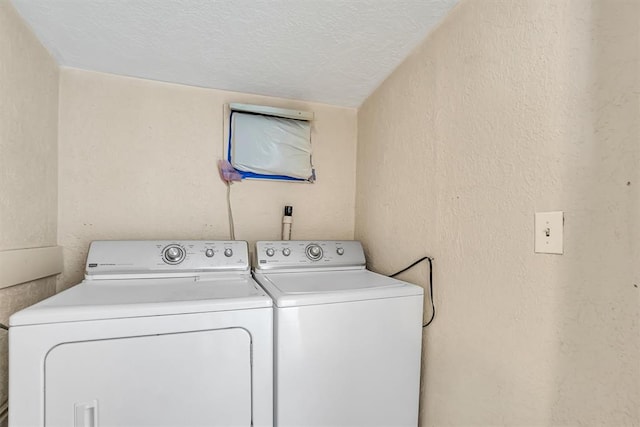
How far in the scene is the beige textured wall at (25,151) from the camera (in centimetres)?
100

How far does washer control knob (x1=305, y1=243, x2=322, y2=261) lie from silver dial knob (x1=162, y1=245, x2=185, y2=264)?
1.91 feet

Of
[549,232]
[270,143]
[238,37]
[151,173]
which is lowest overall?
[549,232]

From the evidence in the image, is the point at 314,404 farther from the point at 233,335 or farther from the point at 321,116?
the point at 321,116

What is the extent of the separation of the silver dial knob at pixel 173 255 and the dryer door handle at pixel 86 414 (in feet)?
1.90

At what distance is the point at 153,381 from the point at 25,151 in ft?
3.31

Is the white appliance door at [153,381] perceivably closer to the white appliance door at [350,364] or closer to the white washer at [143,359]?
the white washer at [143,359]

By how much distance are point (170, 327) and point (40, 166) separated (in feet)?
3.26

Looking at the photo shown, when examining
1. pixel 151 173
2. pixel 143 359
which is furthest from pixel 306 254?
pixel 151 173

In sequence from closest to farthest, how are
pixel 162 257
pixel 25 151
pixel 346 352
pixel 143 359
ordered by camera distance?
1. pixel 143 359
2. pixel 346 352
3. pixel 25 151
4. pixel 162 257

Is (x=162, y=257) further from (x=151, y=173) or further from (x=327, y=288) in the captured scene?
(x=327, y=288)

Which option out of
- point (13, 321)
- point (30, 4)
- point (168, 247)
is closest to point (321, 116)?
point (168, 247)

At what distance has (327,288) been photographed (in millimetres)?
1098

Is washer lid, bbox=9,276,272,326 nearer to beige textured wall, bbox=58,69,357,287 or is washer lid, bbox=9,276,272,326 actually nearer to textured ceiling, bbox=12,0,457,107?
→ beige textured wall, bbox=58,69,357,287

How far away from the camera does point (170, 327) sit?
866 millimetres
